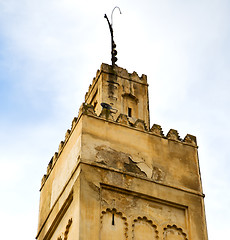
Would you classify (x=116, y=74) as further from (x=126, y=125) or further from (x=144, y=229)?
(x=144, y=229)

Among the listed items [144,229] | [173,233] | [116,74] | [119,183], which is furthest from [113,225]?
[116,74]

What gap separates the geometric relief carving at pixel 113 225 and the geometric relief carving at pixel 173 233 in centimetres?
115

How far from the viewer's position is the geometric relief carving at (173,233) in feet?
58.4

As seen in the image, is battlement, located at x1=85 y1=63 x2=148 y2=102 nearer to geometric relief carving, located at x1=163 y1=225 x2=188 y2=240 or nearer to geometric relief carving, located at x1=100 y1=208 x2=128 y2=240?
geometric relief carving, located at x1=100 y1=208 x2=128 y2=240

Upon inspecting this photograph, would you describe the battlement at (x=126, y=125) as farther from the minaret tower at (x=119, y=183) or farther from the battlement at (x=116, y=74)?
the battlement at (x=116, y=74)

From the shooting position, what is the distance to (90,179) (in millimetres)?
→ 17594

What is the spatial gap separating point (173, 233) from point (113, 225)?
1.69m

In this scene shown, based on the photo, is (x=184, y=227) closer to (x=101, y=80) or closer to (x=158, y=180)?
(x=158, y=180)

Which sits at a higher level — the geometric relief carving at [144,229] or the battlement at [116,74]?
the battlement at [116,74]

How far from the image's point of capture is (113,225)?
678 inches

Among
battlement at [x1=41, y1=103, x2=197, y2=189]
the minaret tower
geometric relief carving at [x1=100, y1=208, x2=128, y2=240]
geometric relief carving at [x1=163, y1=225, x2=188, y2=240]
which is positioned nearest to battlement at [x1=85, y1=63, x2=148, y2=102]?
the minaret tower

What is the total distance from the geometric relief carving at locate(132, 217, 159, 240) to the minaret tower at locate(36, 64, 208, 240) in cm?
2

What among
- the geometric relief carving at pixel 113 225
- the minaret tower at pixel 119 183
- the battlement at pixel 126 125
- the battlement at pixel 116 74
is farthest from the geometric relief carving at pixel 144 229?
the battlement at pixel 116 74

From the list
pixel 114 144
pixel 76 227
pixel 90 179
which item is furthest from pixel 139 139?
pixel 76 227
